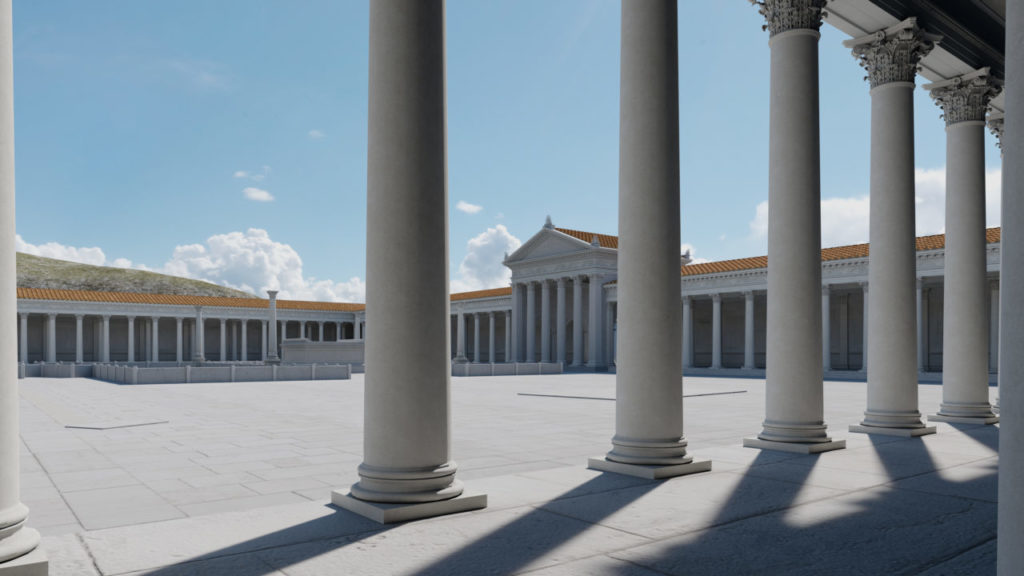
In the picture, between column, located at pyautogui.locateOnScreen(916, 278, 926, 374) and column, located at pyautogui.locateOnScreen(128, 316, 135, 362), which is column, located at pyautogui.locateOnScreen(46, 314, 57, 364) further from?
column, located at pyautogui.locateOnScreen(916, 278, 926, 374)

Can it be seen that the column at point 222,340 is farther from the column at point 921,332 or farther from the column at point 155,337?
the column at point 921,332

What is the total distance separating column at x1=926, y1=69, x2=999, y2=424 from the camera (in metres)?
25.9

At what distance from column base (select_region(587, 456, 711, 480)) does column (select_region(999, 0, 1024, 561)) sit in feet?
30.8

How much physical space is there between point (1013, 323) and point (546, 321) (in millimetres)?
116624

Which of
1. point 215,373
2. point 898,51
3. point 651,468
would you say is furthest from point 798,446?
point 215,373

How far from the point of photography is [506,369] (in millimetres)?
90625

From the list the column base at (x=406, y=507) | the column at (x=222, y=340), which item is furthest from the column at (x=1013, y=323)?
the column at (x=222, y=340)

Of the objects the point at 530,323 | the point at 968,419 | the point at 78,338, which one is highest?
the point at 530,323

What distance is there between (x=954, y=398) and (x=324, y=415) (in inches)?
978

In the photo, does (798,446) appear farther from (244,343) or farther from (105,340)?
(244,343)

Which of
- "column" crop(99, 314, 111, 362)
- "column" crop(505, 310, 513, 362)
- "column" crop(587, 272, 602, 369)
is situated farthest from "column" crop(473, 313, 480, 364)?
"column" crop(99, 314, 111, 362)

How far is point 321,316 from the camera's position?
6432 inches

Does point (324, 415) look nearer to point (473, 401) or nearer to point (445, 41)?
point (473, 401)

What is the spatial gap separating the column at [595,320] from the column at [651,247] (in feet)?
318
